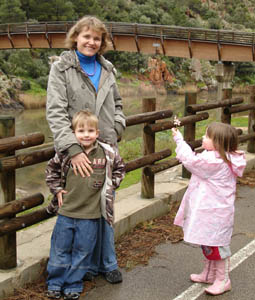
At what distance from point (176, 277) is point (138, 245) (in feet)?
2.48

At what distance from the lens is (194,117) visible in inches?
253

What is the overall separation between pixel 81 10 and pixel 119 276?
65.0 m

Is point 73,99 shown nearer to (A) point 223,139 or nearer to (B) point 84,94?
(B) point 84,94

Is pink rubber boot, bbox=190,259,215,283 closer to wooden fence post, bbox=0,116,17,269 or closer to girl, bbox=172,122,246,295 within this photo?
girl, bbox=172,122,246,295

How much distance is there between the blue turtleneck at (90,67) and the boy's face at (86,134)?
399 millimetres

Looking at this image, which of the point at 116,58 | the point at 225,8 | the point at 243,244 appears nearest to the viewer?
the point at 243,244

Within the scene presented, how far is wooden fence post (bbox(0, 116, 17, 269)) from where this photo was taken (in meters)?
3.77

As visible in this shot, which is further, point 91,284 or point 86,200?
point 91,284

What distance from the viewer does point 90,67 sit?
12.7ft

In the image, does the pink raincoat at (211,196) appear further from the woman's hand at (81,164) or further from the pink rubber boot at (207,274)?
the woman's hand at (81,164)

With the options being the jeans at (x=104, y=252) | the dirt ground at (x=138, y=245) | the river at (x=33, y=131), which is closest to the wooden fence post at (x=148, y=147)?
the dirt ground at (x=138, y=245)

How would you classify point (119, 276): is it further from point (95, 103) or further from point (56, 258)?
point (95, 103)

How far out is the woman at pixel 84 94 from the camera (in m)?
3.63

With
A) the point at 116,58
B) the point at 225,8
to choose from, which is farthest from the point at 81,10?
the point at 225,8
